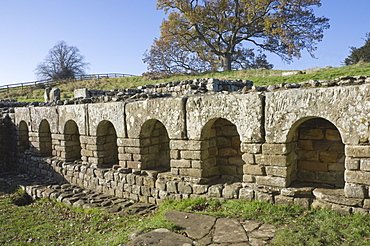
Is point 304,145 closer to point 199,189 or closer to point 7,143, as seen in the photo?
point 199,189

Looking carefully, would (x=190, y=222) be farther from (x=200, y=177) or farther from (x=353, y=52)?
(x=353, y=52)

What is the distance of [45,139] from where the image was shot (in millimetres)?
11383

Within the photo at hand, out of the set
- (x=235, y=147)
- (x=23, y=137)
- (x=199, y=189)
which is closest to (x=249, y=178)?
(x=235, y=147)

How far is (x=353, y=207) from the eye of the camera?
4844mm

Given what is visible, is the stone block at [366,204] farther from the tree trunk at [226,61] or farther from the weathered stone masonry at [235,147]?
the tree trunk at [226,61]

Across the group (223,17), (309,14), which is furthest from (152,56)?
(309,14)

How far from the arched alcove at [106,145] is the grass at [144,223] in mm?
1730

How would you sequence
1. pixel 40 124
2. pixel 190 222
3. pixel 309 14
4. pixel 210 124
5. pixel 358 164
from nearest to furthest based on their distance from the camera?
pixel 358 164, pixel 190 222, pixel 210 124, pixel 40 124, pixel 309 14

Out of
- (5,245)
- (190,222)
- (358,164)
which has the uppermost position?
(358,164)

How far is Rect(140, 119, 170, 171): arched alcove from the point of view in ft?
25.7

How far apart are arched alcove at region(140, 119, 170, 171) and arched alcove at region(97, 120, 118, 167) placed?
1.64 metres

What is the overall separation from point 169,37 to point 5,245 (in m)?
24.5

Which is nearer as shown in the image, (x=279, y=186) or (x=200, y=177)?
(x=279, y=186)

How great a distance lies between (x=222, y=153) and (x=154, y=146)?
2.03 m
